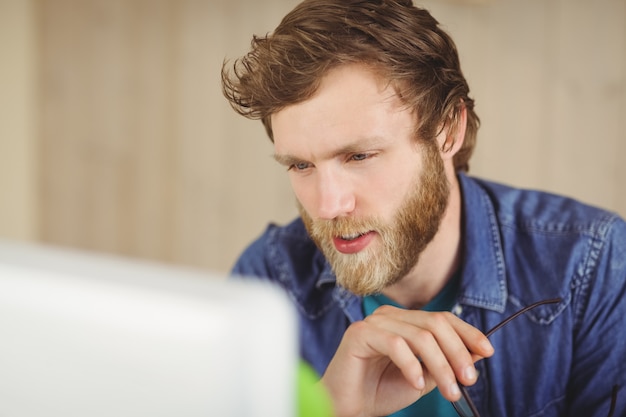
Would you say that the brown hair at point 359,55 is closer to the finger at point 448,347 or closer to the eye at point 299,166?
the eye at point 299,166

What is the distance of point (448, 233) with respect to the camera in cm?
107

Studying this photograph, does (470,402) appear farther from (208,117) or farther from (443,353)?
(208,117)

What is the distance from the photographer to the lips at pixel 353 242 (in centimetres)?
91

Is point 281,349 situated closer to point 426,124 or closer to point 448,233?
point 426,124

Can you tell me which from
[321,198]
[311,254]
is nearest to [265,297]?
[321,198]

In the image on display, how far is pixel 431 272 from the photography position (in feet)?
3.44

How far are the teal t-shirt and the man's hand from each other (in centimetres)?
9

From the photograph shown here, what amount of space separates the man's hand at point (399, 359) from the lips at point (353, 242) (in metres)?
0.15

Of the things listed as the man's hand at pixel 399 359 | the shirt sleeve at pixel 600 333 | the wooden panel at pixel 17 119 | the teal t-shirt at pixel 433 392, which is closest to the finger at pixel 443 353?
the man's hand at pixel 399 359

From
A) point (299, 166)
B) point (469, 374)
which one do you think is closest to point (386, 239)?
point (299, 166)

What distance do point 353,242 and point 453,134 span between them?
9.3 inches

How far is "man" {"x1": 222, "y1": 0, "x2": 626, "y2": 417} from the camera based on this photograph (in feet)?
2.87

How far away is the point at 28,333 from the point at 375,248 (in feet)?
2.07

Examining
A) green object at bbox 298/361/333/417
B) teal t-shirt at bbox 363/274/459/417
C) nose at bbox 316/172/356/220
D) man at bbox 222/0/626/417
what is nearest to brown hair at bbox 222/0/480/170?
man at bbox 222/0/626/417
